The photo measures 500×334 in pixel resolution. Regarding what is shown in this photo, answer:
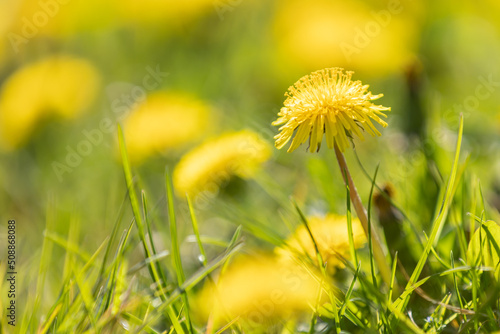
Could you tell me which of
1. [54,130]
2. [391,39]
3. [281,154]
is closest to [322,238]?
[281,154]

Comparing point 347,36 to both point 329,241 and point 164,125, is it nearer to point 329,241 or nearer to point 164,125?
point 164,125

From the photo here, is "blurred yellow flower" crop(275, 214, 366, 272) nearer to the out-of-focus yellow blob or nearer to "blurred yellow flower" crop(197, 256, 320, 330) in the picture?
"blurred yellow flower" crop(197, 256, 320, 330)

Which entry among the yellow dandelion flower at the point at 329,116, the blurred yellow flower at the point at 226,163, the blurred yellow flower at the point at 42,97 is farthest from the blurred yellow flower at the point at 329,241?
the blurred yellow flower at the point at 42,97

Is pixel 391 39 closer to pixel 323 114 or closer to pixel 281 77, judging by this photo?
pixel 281 77

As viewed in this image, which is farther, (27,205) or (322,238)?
(27,205)

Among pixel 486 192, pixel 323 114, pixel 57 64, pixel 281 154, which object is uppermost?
pixel 57 64

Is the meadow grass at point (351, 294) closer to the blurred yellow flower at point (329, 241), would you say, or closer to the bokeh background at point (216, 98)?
the blurred yellow flower at point (329, 241)
